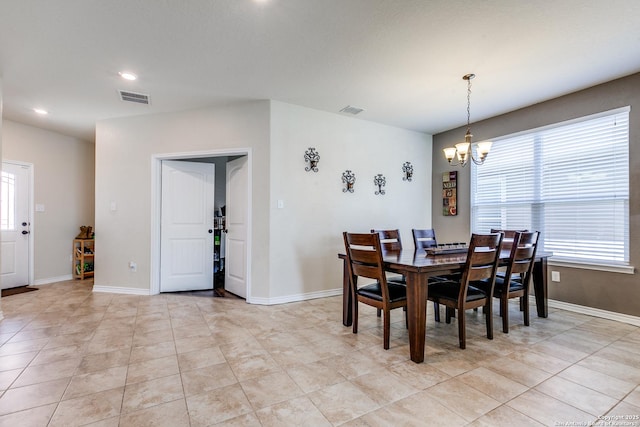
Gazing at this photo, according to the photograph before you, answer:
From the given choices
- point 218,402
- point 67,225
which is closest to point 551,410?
point 218,402

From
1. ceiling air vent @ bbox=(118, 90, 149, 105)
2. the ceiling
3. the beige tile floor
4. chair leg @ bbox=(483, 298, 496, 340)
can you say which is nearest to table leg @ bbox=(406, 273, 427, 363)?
the beige tile floor

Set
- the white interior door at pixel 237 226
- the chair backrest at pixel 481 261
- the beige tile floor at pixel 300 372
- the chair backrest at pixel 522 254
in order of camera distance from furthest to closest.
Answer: the white interior door at pixel 237 226, the chair backrest at pixel 522 254, the chair backrest at pixel 481 261, the beige tile floor at pixel 300 372

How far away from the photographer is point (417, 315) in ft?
7.28

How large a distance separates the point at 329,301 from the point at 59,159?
5.07 meters

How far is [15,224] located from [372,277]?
17.9 ft

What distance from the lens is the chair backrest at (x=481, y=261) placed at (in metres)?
2.38

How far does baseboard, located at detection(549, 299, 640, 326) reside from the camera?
10.1 feet

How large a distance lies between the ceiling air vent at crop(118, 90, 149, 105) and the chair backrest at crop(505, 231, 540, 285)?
4.19 m

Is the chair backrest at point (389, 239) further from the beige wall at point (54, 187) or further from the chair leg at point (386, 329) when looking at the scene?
the beige wall at point (54, 187)

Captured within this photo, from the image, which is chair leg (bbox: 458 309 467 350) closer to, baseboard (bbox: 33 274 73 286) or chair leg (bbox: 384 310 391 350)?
chair leg (bbox: 384 310 391 350)

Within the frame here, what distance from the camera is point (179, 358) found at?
229cm

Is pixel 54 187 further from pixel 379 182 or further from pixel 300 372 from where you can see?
pixel 300 372

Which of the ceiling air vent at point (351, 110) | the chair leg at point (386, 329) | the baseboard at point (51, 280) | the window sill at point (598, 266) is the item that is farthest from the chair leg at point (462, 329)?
the baseboard at point (51, 280)

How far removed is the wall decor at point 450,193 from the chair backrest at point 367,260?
288 centimetres
